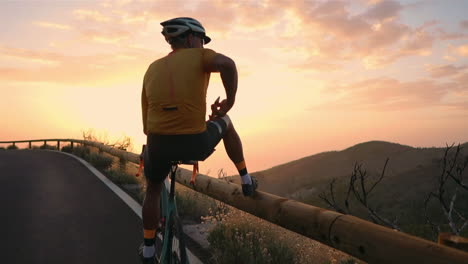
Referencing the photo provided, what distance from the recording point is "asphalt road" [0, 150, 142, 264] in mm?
5762

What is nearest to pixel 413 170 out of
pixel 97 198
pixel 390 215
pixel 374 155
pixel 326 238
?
pixel 390 215

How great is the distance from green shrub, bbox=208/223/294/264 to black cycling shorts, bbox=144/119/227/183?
1.71 m

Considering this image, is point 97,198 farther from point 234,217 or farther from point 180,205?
point 234,217

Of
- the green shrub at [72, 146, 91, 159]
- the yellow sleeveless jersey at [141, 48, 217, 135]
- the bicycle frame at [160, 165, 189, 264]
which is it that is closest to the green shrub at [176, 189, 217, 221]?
the bicycle frame at [160, 165, 189, 264]

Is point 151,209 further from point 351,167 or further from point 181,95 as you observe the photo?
point 351,167

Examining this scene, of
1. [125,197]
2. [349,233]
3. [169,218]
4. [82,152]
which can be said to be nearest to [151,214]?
[169,218]

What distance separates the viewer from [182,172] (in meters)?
7.21

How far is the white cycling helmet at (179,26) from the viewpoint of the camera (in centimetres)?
358

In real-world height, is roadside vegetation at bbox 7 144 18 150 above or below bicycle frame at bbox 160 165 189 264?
below

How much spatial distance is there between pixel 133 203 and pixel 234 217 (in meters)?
3.60

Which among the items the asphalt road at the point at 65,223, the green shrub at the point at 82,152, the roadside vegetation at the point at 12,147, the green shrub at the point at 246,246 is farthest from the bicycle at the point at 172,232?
the roadside vegetation at the point at 12,147

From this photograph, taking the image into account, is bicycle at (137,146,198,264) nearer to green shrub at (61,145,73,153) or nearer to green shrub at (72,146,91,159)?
green shrub at (72,146,91,159)

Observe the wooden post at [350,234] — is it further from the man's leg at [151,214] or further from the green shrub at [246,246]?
the man's leg at [151,214]

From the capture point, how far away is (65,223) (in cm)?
732
